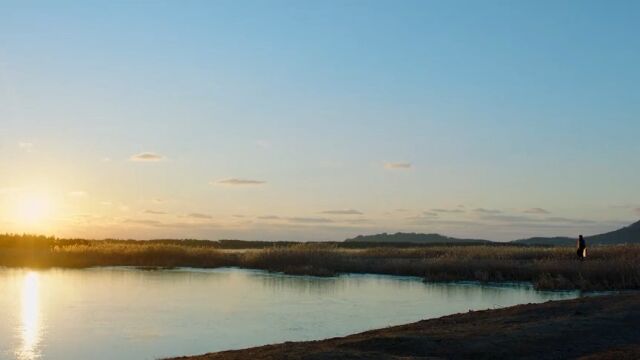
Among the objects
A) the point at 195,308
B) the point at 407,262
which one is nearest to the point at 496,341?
the point at 195,308

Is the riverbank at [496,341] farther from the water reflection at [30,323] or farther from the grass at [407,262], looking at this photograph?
the grass at [407,262]

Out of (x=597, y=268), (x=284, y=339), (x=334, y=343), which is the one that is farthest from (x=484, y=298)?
(x=334, y=343)

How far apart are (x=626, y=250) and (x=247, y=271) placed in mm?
20276

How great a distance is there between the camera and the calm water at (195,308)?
60.5 feet

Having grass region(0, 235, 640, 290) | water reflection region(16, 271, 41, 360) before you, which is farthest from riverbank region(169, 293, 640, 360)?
grass region(0, 235, 640, 290)

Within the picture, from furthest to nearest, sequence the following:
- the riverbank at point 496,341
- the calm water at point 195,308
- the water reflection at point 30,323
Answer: the calm water at point 195,308 < the water reflection at point 30,323 < the riverbank at point 496,341

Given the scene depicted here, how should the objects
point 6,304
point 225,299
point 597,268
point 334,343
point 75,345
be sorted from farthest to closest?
1. point 597,268
2. point 225,299
3. point 6,304
4. point 75,345
5. point 334,343

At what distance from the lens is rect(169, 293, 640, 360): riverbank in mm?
13375

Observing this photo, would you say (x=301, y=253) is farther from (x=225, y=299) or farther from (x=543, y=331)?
(x=543, y=331)

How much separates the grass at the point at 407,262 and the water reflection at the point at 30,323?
13652 millimetres

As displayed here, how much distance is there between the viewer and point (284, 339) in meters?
18.8

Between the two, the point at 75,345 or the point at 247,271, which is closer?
the point at 75,345

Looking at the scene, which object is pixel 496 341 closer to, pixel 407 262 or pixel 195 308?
pixel 195 308

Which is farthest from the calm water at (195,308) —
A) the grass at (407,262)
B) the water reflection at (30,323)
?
the grass at (407,262)
